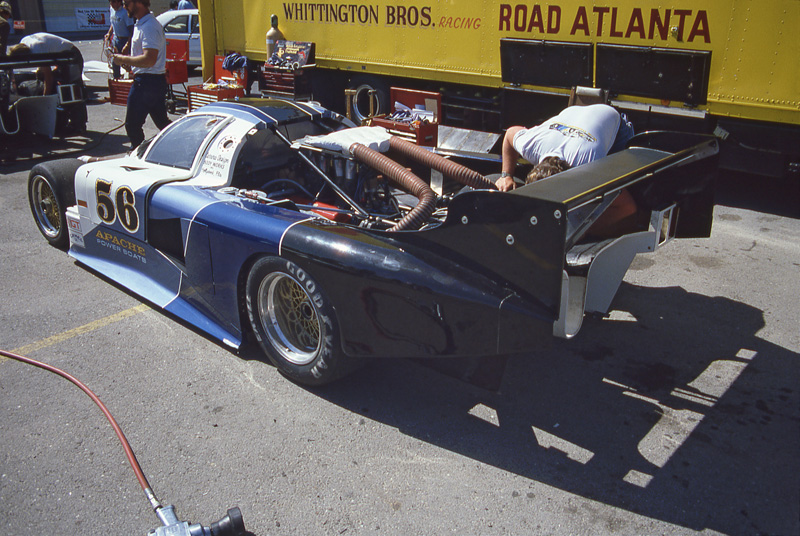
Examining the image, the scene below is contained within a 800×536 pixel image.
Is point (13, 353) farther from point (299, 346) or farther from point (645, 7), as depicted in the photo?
point (645, 7)

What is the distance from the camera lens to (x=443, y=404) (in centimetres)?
351

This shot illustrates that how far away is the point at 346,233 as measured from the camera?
343 centimetres

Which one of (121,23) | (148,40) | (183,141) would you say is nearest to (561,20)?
(148,40)

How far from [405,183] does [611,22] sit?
4.47m

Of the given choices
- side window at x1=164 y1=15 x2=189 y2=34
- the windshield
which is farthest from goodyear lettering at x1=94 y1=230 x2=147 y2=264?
side window at x1=164 y1=15 x2=189 y2=34

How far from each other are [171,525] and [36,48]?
A: 9.39 metres

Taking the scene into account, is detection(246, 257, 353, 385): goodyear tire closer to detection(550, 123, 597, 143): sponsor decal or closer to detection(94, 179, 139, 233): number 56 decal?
detection(94, 179, 139, 233): number 56 decal

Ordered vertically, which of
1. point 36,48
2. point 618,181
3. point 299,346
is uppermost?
point 36,48

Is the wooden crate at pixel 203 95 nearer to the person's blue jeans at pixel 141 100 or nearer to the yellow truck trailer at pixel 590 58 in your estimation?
the yellow truck trailer at pixel 590 58

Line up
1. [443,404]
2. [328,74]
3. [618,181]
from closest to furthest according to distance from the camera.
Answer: [618,181]
[443,404]
[328,74]

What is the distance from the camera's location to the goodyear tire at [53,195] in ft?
17.3

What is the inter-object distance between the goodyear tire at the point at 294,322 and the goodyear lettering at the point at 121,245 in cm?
114

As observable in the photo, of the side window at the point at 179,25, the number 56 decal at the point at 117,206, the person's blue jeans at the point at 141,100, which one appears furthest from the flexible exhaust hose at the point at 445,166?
the side window at the point at 179,25

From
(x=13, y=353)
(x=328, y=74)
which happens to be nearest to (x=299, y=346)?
(x=13, y=353)
